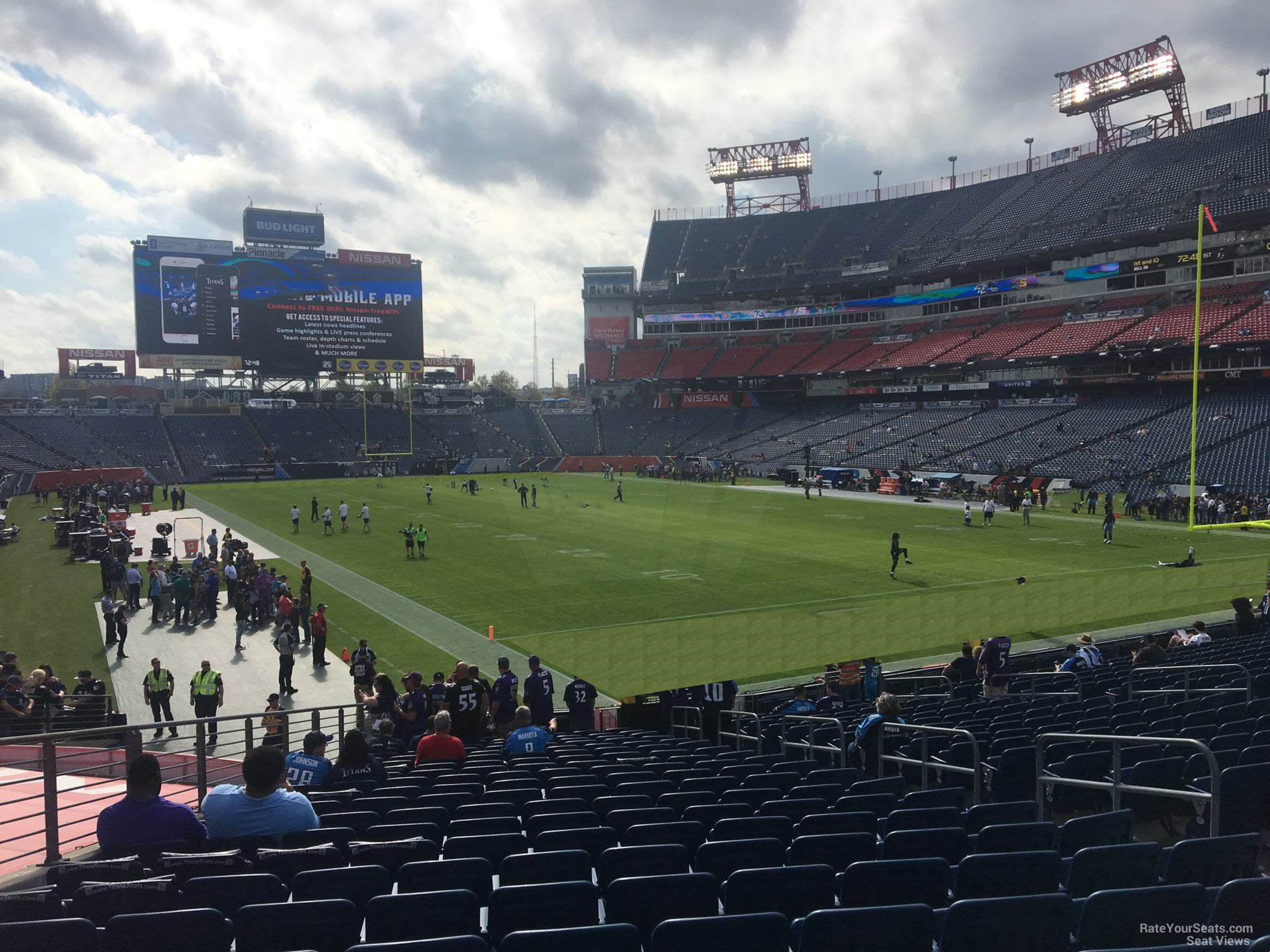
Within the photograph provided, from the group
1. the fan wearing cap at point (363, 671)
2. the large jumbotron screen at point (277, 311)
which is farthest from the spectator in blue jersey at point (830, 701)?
the large jumbotron screen at point (277, 311)

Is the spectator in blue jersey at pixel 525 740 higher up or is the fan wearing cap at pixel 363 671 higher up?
the spectator in blue jersey at pixel 525 740

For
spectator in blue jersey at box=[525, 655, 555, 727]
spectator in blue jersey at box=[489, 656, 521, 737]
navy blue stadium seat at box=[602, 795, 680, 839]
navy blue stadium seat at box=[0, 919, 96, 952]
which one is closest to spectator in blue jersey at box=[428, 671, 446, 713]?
spectator in blue jersey at box=[489, 656, 521, 737]

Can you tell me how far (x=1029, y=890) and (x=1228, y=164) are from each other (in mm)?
72109

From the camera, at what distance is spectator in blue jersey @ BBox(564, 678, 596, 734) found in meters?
13.4

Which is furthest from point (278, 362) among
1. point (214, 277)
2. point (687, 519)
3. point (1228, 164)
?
point (1228, 164)

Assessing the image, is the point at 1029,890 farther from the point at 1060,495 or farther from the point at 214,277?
the point at 214,277

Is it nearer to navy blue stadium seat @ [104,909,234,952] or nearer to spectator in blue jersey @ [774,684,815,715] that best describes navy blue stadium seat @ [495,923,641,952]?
navy blue stadium seat @ [104,909,234,952]

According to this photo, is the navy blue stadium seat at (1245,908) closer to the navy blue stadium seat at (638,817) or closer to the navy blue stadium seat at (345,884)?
the navy blue stadium seat at (638,817)

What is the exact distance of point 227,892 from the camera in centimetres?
407

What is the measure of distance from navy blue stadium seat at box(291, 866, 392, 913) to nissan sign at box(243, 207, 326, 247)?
90.6 metres

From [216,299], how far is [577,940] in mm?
83366

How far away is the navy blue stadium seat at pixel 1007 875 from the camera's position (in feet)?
13.5

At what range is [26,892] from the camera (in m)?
4.09

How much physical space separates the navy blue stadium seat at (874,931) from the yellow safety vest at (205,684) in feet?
44.8
